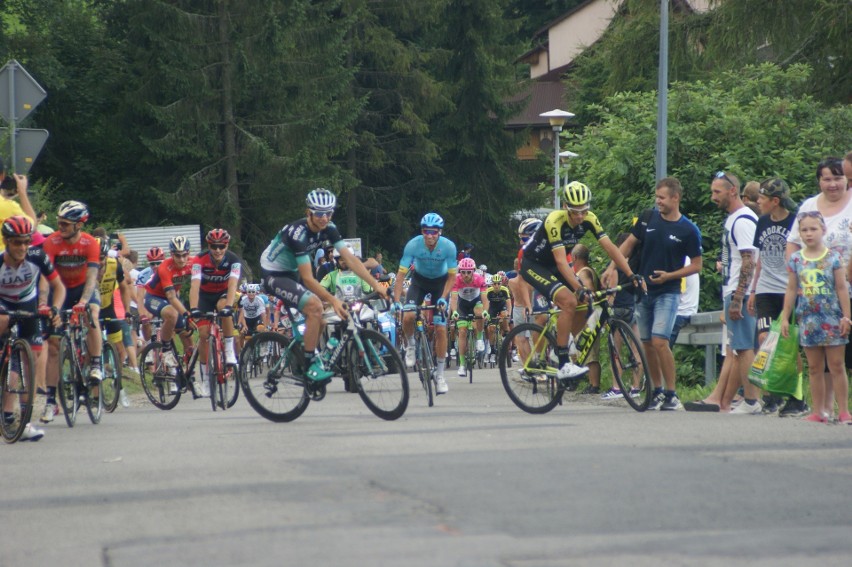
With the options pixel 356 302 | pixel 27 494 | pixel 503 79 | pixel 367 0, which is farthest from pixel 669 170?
pixel 503 79

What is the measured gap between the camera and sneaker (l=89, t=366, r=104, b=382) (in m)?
13.1

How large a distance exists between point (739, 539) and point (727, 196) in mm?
6554

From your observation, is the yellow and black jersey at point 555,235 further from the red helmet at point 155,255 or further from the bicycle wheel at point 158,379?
A: the red helmet at point 155,255

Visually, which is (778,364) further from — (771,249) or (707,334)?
(707,334)

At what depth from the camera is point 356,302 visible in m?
12.0

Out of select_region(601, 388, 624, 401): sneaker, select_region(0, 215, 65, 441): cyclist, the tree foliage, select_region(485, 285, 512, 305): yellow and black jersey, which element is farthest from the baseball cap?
select_region(485, 285, 512, 305): yellow and black jersey

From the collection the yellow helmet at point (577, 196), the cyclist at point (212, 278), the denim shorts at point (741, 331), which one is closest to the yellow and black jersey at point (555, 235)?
the yellow helmet at point (577, 196)

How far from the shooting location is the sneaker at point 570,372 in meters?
12.3

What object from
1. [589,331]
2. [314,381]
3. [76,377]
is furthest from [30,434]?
[589,331]

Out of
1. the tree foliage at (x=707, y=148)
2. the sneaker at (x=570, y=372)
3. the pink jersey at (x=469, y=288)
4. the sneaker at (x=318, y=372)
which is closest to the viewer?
the sneaker at (x=318, y=372)

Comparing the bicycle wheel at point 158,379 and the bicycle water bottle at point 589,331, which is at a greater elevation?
the bicycle water bottle at point 589,331

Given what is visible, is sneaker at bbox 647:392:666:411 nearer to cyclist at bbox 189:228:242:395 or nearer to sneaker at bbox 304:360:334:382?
sneaker at bbox 304:360:334:382

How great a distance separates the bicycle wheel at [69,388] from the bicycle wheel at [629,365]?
4778 millimetres

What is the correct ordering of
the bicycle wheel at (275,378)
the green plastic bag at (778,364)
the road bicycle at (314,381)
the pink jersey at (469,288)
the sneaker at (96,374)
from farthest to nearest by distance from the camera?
the pink jersey at (469,288) → the sneaker at (96,374) → the bicycle wheel at (275,378) → the road bicycle at (314,381) → the green plastic bag at (778,364)
